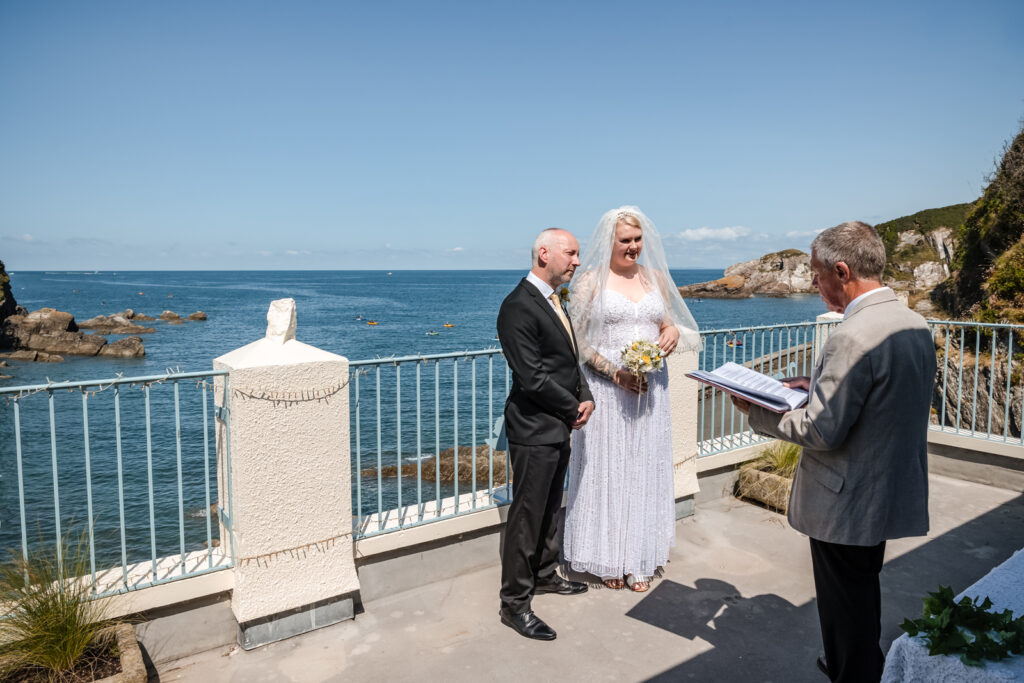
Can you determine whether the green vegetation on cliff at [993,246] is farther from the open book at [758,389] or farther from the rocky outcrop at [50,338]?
the rocky outcrop at [50,338]

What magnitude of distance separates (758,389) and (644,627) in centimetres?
190

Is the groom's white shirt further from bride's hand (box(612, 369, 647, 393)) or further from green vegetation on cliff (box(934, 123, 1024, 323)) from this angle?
green vegetation on cliff (box(934, 123, 1024, 323))

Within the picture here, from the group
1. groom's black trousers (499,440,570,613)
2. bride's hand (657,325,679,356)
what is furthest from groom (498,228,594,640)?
bride's hand (657,325,679,356)

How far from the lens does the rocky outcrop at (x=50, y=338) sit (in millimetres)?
42312

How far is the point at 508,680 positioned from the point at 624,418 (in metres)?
1.63

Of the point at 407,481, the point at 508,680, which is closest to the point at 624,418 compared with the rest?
the point at 508,680

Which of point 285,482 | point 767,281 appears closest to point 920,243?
point 767,281

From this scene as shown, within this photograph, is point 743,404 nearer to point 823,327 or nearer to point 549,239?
point 549,239

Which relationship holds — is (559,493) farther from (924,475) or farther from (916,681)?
(916,681)

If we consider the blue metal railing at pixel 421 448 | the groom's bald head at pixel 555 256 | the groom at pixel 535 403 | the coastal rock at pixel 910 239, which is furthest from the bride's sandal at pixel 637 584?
the coastal rock at pixel 910 239

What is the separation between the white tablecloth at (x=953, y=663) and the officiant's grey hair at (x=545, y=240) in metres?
2.47

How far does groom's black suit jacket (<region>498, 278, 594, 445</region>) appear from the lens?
12.5ft

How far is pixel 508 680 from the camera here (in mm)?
3471

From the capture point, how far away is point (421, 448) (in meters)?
11.5
